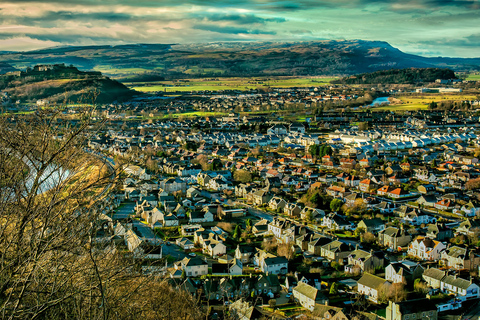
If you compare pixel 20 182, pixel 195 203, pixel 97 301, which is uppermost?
pixel 20 182

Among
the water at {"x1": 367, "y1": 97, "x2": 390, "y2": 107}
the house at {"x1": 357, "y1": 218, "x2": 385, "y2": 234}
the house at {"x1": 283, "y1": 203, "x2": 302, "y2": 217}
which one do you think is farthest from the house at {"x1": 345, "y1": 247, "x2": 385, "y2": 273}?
the water at {"x1": 367, "y1": 97, "x2": 390, "y2": 107}

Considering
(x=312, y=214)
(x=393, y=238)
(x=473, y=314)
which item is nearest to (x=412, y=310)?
(x=473, y=314)

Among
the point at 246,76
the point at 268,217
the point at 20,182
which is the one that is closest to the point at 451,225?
the point at 268,217

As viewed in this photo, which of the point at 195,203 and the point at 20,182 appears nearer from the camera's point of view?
the point at 20,182

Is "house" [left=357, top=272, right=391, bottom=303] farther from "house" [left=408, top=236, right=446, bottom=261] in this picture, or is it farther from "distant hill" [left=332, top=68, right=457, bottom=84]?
"distant hill" [left=332, top=68, right=457, bottom=84]

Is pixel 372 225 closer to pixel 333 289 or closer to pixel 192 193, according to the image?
pixel 333 289

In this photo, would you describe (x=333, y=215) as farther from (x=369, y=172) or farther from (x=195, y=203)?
(x=369, y=172)
